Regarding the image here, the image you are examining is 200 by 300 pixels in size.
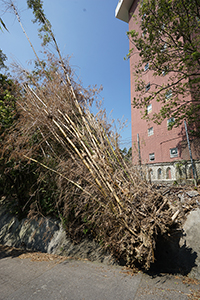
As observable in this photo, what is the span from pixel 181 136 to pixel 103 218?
809 centimetres

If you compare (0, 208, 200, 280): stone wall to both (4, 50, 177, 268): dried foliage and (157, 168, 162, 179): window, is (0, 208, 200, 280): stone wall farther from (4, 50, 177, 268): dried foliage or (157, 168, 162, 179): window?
(157, 168, 162, 179): window

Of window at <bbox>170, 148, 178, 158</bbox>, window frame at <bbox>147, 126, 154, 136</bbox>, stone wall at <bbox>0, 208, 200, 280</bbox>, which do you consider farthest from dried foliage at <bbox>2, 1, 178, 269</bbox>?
window frame at <bbox>147, 126, 154, 136</bbox>

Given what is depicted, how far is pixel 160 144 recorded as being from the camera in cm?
1060

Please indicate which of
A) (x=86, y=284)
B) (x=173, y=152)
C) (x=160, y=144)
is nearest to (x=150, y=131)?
(x=160, y=144)

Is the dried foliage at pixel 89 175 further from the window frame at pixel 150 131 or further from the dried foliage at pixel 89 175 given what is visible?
the window frame at pixel 150 131

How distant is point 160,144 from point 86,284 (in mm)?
9605

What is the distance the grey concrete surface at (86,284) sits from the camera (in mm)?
1978

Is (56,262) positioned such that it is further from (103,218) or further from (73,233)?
(103,218)

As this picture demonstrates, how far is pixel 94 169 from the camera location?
2.71m

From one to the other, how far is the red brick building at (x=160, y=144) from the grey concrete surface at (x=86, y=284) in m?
1.92

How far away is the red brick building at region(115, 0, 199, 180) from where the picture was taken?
5.41 m

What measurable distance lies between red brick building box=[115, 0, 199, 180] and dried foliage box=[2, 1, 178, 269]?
2.91 ft

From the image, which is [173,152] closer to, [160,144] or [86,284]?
[160,144]

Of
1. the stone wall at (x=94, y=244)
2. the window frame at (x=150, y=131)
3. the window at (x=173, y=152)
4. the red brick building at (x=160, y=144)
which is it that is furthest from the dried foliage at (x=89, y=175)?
the window frame at (x=150, y=131)
